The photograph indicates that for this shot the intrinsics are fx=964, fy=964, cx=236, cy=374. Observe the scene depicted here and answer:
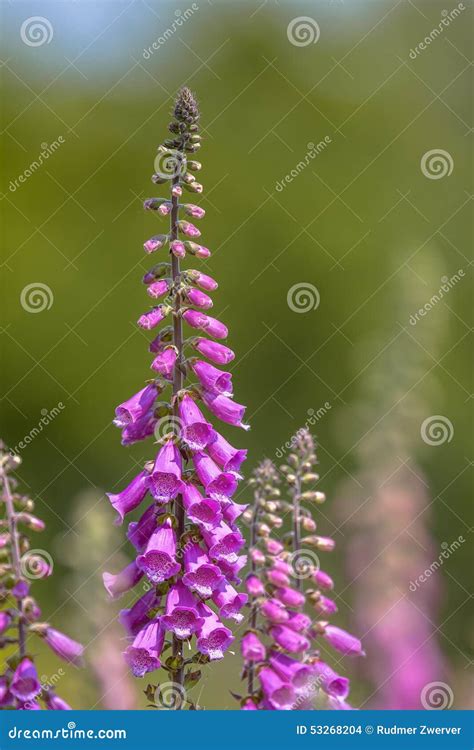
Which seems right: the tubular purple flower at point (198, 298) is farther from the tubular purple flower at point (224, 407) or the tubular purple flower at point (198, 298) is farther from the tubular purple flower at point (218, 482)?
the tubular purple flower at point (218, 482)

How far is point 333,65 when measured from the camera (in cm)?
1423

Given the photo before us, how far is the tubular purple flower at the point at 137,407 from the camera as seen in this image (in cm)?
393

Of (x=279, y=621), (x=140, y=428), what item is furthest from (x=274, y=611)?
(x=140, y=428)

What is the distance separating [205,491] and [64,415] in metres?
9.17

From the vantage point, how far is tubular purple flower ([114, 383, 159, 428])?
3926 mm

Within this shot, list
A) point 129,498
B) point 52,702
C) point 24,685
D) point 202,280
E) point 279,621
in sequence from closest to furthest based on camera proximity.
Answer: point 24,685 → point 279,621 → point 52,702 → point 202,280 → point 129,498

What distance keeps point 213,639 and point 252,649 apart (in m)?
0.25

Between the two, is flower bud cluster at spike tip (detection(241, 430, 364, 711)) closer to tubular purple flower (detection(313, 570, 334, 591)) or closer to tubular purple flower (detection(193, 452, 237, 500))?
tubular purple flower (detection(313, 570, 334, 591))

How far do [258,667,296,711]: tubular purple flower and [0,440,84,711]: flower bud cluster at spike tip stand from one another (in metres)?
0.69

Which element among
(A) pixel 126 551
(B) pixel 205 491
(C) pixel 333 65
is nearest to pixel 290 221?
(C) pixel 333 65

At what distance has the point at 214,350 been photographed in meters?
4.00

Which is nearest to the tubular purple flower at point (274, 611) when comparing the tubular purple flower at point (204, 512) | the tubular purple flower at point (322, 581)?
the tubular purple flower at point (322, 581)

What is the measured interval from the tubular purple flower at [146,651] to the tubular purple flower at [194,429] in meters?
0.70

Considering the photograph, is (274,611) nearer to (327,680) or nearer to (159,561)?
(327,680)
